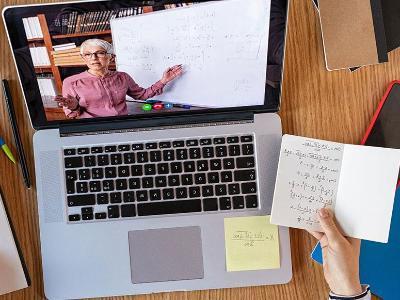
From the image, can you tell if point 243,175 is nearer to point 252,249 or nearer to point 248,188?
point 248,188

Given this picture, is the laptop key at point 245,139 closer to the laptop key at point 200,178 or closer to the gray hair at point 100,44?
the laptop key at point 200,178

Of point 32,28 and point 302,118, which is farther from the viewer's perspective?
point 302,118

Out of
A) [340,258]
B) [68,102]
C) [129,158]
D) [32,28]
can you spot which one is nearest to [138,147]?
[129,158]

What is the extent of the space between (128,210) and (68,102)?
20 cm

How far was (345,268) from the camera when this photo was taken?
0.78 metres

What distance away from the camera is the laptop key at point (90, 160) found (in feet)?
2.64

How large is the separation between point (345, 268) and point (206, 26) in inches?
17.6

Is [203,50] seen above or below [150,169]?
above

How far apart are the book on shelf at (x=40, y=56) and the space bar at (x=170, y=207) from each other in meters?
0.27

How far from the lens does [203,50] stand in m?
0.76

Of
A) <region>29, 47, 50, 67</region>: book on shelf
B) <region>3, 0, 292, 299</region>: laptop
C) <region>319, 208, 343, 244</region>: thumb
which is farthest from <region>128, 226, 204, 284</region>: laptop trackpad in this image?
<region>29, 47, 50, 67</region>: book on shelf

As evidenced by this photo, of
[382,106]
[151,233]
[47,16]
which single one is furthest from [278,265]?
[47,16]

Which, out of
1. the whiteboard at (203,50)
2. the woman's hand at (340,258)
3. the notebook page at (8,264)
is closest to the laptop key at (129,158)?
the whiteboard at (203,50)

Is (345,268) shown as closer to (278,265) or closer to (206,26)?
(278,265)
